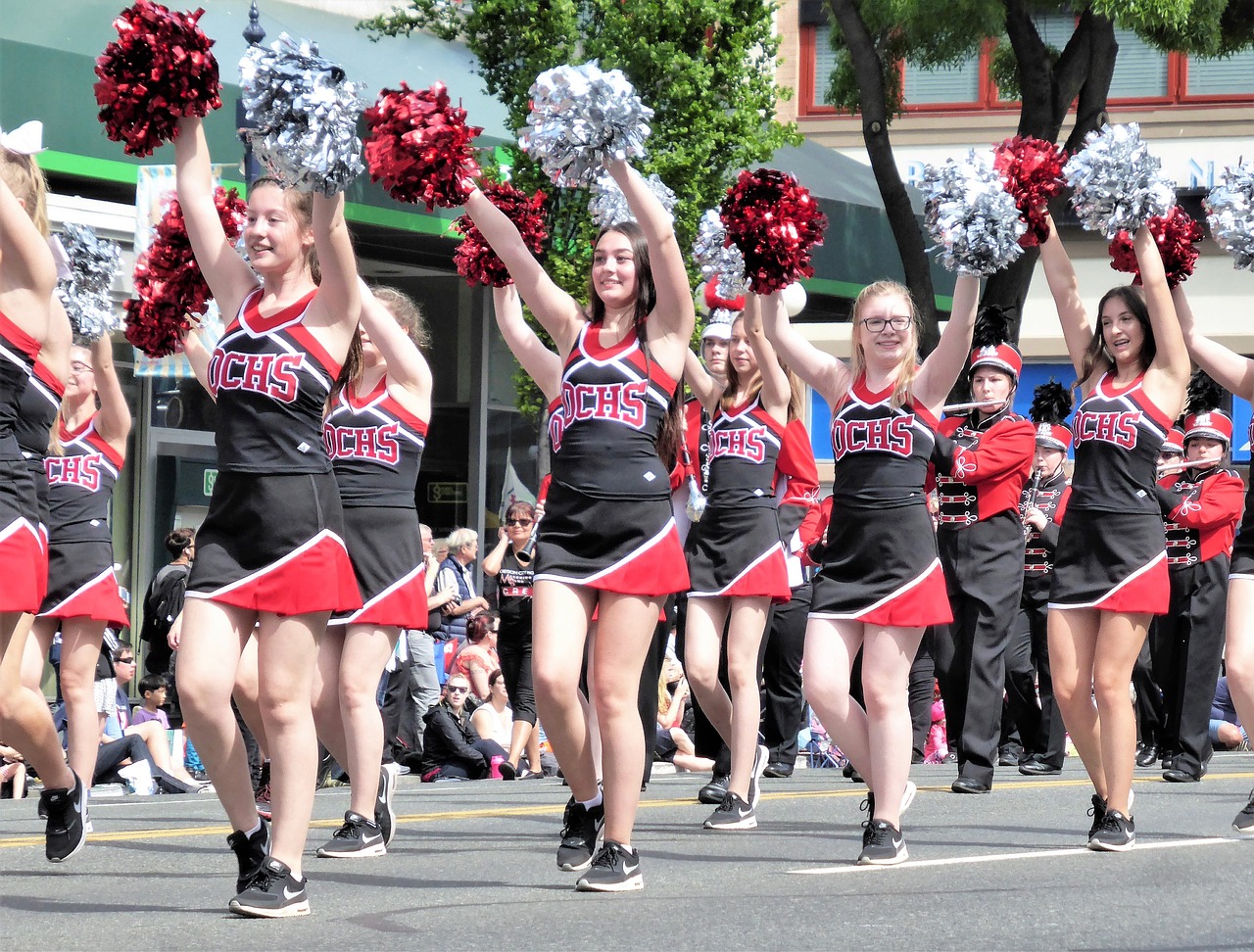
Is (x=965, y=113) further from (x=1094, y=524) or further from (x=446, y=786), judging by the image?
(x=1094, y=524)

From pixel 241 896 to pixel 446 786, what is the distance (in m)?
5.97

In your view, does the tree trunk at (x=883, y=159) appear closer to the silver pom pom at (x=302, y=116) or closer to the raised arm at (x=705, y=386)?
the raised arm at (x=705, y=386)

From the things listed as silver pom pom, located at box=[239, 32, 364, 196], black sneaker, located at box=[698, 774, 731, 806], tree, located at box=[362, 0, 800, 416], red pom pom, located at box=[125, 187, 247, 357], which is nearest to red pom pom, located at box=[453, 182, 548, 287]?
red pom pom, located at box=[125, 187, 247, 357]

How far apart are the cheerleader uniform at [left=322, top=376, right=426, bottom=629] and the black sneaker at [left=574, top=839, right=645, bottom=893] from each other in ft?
4.90

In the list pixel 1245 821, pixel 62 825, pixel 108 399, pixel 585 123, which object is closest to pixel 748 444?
pixel 1245 821

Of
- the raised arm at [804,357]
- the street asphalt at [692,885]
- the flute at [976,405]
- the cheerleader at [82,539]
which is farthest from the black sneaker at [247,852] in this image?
the flute at [976,405]

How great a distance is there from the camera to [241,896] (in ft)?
17.1

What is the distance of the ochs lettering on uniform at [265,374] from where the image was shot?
5.33 m

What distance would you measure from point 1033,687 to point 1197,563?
1.15 metres

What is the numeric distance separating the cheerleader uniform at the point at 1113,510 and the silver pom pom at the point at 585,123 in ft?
7.59

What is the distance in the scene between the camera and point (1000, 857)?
22.3ft

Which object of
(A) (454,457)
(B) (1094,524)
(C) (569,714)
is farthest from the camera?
(A) (454,457)

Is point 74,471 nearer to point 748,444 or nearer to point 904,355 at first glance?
point 748,444

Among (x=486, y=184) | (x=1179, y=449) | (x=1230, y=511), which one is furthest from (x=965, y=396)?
(x=486, y=184)
